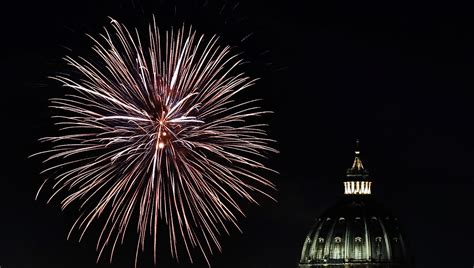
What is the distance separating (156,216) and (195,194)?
401cm

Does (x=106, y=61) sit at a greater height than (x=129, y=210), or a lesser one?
greater

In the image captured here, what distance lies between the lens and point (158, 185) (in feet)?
221

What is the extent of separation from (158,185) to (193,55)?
625 centimetres

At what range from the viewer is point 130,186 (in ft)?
220

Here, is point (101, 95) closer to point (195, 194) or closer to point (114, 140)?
point (114, 140)

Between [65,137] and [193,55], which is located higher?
[193,55]

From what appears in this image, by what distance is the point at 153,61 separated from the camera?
65.9 meters

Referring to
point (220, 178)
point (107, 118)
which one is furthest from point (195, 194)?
point (107, 118)

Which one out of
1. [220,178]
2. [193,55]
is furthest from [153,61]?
[220,178]

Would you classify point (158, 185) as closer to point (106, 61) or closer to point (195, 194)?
point (195, 194)

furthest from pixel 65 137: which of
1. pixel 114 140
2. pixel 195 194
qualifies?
pixel 195 194

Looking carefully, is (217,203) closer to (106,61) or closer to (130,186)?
(130,186)

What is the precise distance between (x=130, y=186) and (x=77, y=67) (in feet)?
19.7

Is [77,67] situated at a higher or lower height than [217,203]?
higher
